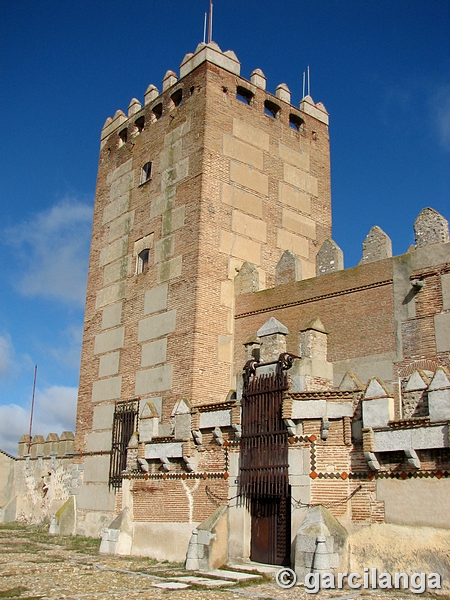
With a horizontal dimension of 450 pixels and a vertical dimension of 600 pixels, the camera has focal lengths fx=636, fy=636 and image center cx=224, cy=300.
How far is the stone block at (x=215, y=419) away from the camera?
13469mm

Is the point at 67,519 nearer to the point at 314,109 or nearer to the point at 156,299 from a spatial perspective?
the point at 156,299

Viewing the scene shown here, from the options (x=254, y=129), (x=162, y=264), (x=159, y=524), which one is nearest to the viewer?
(x=159, y=524)

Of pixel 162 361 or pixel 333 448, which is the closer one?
pixel 333 448

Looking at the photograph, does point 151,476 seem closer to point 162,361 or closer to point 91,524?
point 162,361

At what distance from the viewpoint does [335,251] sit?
690 inches

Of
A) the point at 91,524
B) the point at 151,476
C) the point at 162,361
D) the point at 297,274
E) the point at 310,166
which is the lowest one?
the point at 91,524

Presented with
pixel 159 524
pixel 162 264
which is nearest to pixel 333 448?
pixel 159 524

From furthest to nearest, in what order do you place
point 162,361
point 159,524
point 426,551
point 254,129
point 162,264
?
point 254,129 → point 162,264 → point 162,361 → point 159,524 → point 426,551

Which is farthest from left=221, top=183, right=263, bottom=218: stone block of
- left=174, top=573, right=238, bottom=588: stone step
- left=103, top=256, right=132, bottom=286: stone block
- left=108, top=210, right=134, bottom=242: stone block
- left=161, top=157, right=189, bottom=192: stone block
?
left=174, top=573, right=238, bottom=588: stone step

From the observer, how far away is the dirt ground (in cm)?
930

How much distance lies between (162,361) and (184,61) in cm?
1042

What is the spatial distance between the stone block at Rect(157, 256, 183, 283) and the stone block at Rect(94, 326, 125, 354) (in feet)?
8.07

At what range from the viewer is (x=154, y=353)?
1919 cm

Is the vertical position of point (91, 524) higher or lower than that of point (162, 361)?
lower
